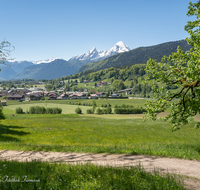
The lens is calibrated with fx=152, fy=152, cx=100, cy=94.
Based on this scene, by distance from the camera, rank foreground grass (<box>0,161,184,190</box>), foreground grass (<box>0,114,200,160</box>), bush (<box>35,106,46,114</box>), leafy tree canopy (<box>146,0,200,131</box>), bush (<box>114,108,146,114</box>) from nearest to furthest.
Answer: foreground grass (<box>0,161,184,190</box>) → foreground grass (<box>0,114,200,160</box>) → leafy tree canopy (<box>146,0,200,131</box>) → bush (<box>35,106,46,114</box>) → bush (<box>114,108,146,114</box>)

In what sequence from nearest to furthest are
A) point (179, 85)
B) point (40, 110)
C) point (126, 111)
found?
point (179, 85), point (40, 110), point (126, 111)

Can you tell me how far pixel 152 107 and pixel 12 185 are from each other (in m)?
13.6

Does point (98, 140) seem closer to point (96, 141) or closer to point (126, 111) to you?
point (96, 141)

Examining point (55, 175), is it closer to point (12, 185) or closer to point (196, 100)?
point (12, 185)

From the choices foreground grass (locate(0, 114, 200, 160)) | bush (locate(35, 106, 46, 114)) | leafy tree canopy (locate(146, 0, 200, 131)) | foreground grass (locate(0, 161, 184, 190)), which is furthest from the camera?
bush (locate(35, 106, 46, 114))

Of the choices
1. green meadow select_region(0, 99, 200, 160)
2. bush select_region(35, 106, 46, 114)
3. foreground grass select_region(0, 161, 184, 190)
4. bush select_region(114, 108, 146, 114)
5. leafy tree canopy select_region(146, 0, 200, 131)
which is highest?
leafy tree canopy select_region(146, 0, 200, 131)

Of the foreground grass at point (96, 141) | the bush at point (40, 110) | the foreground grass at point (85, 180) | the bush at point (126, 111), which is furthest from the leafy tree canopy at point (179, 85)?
the bush at point (40, 110)

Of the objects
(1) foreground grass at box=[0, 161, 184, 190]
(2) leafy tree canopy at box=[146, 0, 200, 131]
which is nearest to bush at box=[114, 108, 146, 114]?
(2) leafy tree canopy at box=[146, 0, 200, 131]

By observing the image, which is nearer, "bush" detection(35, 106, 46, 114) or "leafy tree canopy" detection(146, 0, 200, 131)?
"leafy tree canopy" detection(146, 0, 200, 131)

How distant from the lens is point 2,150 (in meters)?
13.6

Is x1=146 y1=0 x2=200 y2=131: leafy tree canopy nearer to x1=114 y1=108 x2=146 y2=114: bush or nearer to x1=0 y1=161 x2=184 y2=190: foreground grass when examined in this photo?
x1=0 y1=161 x2=184 y2=190: foreground grass

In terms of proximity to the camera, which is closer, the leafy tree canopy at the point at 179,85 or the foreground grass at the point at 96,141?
the foreground grass at the point at 96,141

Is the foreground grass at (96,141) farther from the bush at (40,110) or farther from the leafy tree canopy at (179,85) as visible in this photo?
the bush at (40,110)

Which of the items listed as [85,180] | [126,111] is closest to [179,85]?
[85,180]
